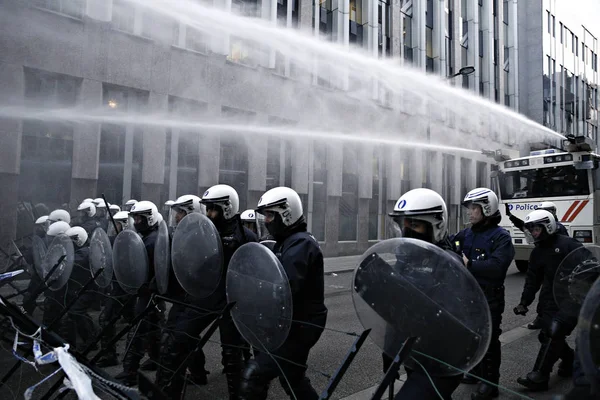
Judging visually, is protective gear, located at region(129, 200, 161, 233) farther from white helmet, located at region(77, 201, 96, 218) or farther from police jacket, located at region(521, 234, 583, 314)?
white helmet, located at region(77, 201, 96, 218)

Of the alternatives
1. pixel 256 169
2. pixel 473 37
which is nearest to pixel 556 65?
pixel 473 37

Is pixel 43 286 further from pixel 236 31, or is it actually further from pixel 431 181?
pixel 431 181

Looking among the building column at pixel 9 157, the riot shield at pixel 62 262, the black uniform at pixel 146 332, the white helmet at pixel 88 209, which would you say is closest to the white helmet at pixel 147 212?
the black uniform at pixel 146 332

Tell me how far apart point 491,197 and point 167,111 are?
1064 cm

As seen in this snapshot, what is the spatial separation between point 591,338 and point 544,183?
11029 mm

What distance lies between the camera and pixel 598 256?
3.19 metres

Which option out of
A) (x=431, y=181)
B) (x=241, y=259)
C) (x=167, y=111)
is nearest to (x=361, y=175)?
(x=431, y=181)

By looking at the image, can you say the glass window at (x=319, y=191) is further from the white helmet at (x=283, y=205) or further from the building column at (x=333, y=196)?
the white helmet at (x=283, y=205)

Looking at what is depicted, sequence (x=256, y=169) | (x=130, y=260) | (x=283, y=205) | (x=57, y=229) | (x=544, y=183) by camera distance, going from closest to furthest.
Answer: (x=283, y=205) < (x=130, y=260) < (x=57, y=229) < (x=544, y=183) < (x=256, y=169)

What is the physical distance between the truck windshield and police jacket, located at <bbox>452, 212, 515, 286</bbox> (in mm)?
8129

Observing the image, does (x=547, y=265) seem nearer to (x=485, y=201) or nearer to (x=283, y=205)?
(x=485, y=201)

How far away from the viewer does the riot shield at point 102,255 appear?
13.9 feet

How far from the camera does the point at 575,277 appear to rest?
335cm

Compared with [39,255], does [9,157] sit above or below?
above
